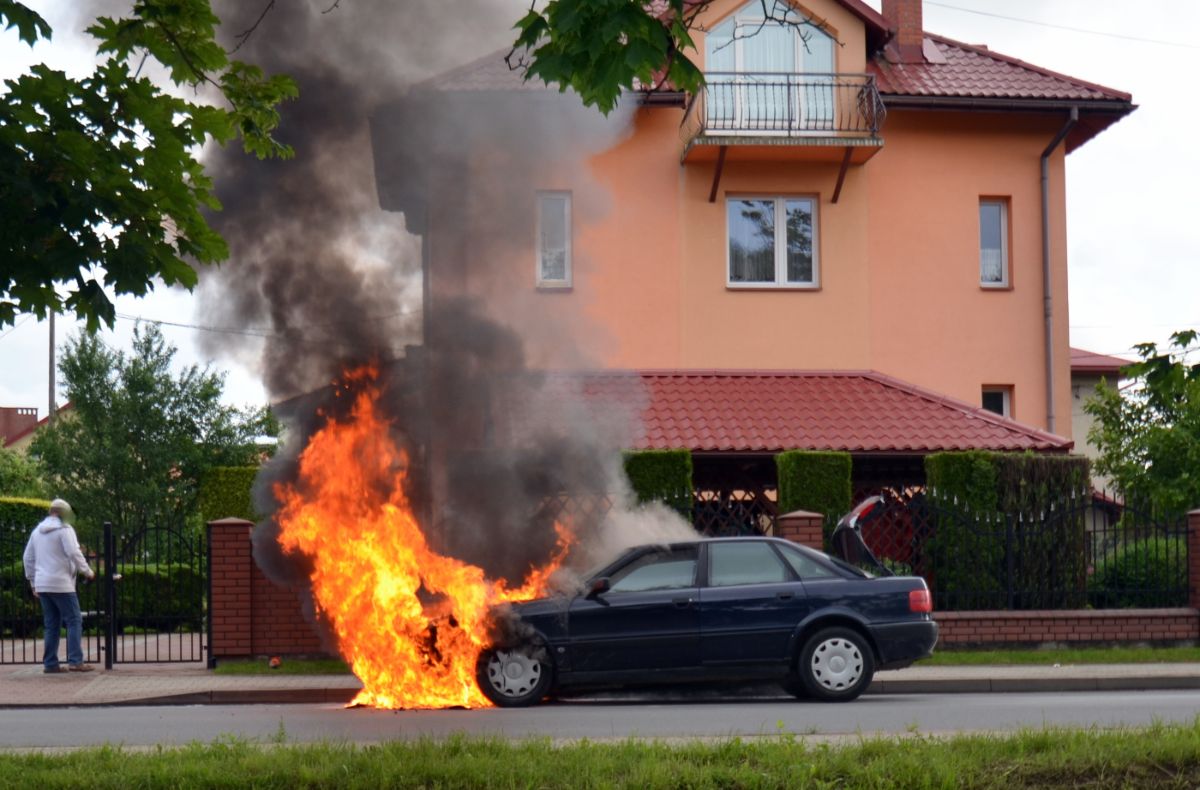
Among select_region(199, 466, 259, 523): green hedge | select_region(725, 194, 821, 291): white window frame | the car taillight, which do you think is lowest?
the car taillight

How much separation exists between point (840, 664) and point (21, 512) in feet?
53.1

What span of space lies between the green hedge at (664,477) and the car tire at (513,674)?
5.21m

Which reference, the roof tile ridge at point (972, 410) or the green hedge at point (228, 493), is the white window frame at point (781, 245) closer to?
the roof tile ridge at point (972, 410)

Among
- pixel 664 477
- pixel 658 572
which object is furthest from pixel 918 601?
pixel 664 477

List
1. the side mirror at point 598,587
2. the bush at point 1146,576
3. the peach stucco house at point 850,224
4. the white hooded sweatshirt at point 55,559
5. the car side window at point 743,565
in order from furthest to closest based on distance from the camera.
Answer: the peach stucco house at point 850,224
the bush at point 1146,576
the white hooded sweatshirt at point 55,559
the car side window at point 743,565
the side mirror at point 598,587

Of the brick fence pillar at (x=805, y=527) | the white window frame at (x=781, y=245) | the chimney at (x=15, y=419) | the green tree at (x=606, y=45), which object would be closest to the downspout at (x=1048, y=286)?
the white window frame at (x=781, y=245)

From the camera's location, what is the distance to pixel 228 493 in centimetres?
1883

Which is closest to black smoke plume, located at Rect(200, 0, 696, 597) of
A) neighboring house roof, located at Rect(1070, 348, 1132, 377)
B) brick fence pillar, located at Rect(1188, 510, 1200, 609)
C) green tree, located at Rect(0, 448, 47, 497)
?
brick fence pillar, located at Rect(1188, 510, 1200, 609)

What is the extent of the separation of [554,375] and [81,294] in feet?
20.9

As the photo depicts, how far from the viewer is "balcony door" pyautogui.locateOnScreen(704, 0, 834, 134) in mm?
22188

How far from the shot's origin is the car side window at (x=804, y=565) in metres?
12.7

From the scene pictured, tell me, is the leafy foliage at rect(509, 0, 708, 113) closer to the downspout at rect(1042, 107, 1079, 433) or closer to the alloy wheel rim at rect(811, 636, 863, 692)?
the alloy wheel rim at rect(811, 636, 863, 692)

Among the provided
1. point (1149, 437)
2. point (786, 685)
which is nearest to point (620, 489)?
point (786, 685)

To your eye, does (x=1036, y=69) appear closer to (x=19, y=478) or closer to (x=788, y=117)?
(x=788, y=117)
